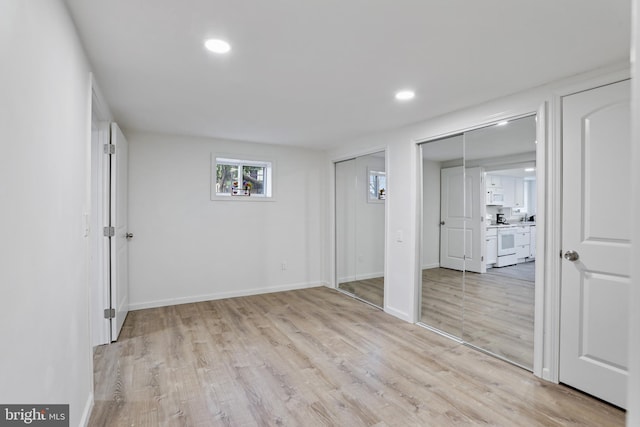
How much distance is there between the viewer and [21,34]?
3.47 ft

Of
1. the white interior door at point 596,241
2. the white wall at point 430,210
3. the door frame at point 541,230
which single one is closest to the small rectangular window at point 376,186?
the white wall at point 430,210

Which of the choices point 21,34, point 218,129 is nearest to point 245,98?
point 218,129

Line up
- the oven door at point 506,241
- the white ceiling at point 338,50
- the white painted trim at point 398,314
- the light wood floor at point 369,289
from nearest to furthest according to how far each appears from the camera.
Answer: the white ceiling at point 338,50 < the oven door at point 506,241 < the white painted trim at point 398,314 < the light wood floor at point 369,289

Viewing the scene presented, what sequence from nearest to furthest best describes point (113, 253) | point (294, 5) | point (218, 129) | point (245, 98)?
point (294, 5), point (245, 98), point (113, 253), point (218, 129)

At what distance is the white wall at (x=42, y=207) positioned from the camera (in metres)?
0.96

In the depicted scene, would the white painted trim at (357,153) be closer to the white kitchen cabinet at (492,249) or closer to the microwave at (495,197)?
the microwave at (495,197)

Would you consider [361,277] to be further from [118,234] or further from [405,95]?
[118,234]

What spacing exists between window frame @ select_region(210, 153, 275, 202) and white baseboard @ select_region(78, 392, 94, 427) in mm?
2834

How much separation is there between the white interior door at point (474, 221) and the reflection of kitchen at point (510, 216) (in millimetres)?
63

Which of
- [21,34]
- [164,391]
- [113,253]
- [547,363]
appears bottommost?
[164,391]

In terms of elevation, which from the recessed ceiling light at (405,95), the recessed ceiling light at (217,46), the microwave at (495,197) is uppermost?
the recessed ceiling light at (405,95)

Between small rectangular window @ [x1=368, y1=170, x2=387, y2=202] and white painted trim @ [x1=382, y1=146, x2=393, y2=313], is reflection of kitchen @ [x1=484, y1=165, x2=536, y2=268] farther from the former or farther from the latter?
small rectangular window @ [x1=368, y1=170, x2=387, y2=202]

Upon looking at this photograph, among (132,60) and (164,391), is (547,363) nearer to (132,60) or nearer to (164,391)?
(164,391)

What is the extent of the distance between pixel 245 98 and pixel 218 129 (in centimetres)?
127
